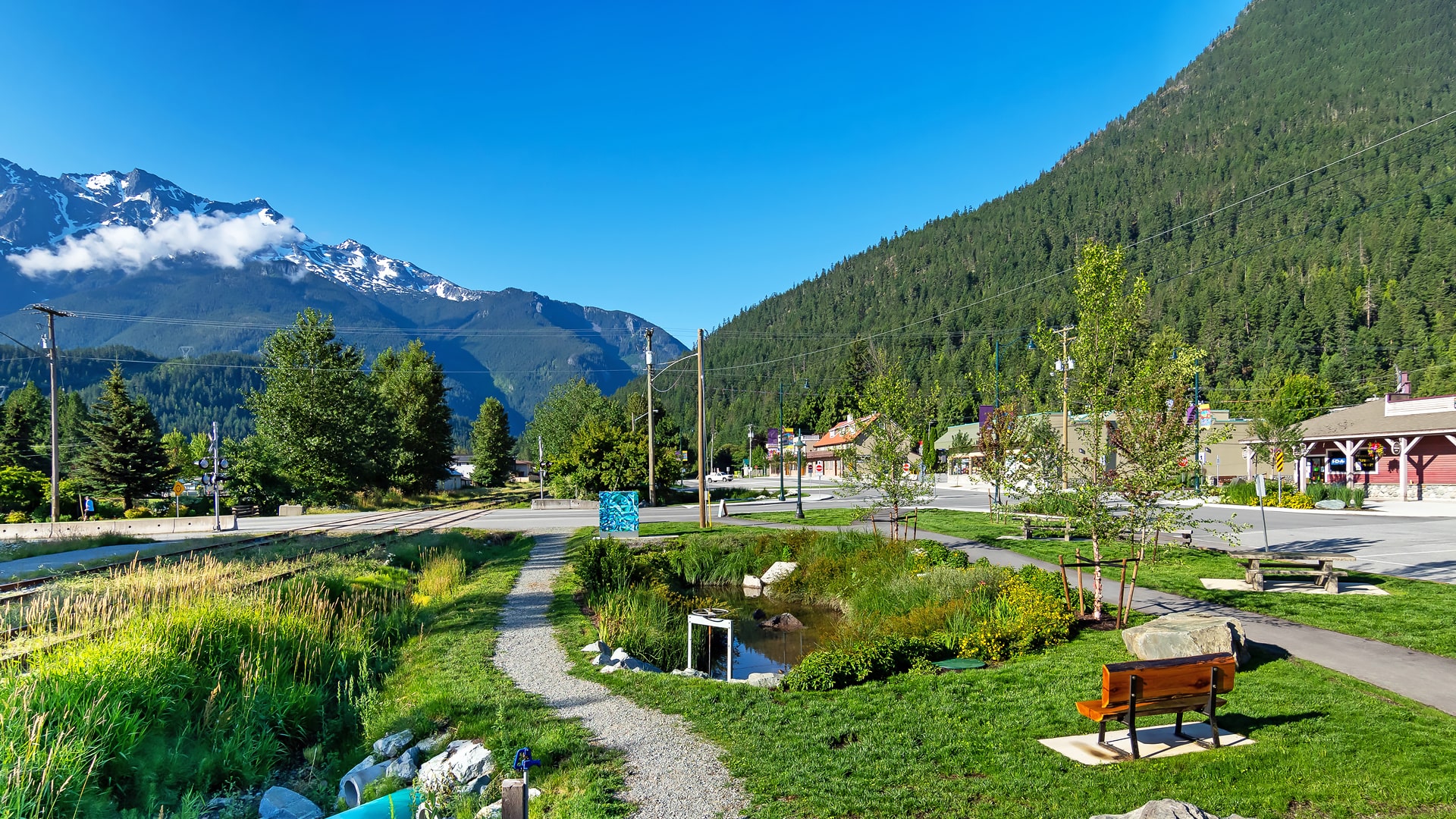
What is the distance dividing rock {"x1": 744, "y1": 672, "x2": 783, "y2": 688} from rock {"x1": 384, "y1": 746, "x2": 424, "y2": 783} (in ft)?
13.8

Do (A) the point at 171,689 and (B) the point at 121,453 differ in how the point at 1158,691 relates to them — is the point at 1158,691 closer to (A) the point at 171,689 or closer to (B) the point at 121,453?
(A) the point at 171,689

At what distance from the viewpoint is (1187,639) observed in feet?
27.5

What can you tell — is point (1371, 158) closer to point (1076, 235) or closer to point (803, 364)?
point (1076, 235)

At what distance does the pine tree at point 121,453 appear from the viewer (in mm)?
41844

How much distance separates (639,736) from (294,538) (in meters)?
22.1

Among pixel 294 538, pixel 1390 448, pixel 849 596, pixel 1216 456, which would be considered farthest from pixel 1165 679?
pixel 1216 456

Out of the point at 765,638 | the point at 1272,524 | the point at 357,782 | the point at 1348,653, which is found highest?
the point at 1348,653

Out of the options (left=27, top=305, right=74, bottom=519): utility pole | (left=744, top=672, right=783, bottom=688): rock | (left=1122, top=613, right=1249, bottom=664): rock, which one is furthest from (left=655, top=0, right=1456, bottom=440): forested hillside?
(left=27, top=305, right=74, bottom=519): utility pole

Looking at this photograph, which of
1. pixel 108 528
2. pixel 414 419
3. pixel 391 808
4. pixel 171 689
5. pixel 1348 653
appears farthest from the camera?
pixel 414 419

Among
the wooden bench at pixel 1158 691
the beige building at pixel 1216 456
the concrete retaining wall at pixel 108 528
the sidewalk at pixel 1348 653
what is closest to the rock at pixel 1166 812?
the wooden bench at pixel 1158 691

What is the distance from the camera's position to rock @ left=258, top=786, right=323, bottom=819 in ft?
22.0

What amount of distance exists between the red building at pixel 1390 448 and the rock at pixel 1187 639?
3818cm

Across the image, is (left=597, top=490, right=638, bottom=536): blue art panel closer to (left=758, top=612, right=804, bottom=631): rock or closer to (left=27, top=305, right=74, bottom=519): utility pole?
(left=758, top=612, right=804, bottom=631): rock

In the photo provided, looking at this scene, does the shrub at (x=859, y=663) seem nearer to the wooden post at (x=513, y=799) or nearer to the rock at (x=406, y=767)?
the rock at (x=406, y=767)
